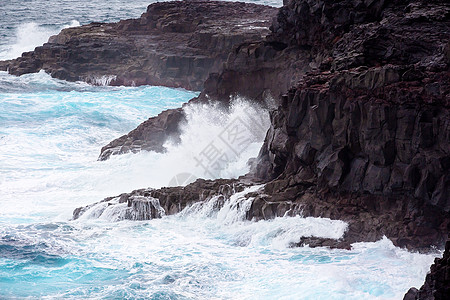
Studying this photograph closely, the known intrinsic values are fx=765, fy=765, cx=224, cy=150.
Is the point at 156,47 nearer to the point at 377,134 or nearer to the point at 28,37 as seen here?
the point at 28,37

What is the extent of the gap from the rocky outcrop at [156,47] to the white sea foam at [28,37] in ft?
21.8

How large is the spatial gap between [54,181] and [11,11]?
59.9 meters

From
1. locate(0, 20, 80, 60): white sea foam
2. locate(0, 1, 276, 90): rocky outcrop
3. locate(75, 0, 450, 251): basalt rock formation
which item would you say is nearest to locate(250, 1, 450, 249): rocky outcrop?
locate(75, 0, 450, 251): basalt rock formation

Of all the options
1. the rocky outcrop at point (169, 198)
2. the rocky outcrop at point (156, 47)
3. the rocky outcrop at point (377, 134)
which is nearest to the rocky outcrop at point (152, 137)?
the rocky outcrop at point (169, 198)

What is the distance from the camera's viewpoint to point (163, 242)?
21219 mm

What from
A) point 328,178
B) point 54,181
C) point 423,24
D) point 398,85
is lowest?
point 54,181

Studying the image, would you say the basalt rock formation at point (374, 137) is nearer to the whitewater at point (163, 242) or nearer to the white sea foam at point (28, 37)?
the whitewater at point (163, 242)

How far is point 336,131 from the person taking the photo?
68.2 feet

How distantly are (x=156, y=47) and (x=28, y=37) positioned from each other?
21.0 metres

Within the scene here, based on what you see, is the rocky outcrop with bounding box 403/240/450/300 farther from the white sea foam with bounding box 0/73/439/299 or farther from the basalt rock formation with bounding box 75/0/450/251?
the basalt rock formation with bounding box 75/0/450/251

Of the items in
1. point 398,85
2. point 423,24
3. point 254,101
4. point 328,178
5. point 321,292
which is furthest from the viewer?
point 254,101

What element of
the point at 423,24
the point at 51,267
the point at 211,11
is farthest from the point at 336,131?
the point at 211,11

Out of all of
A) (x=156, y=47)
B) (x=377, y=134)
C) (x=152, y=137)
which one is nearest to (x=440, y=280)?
(x=377, y=134)

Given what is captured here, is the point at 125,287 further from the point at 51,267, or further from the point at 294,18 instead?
the point at 294,18
